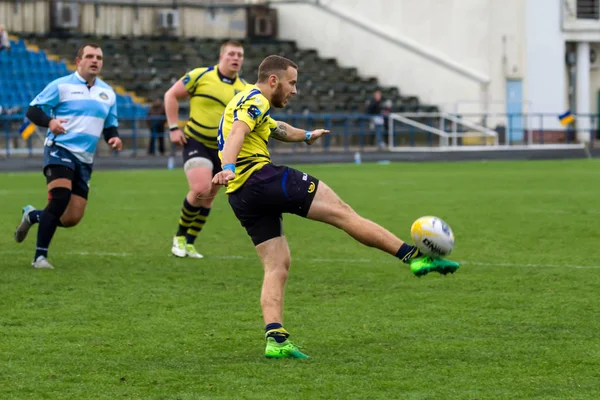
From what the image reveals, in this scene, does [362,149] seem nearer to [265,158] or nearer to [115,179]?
[115,179]

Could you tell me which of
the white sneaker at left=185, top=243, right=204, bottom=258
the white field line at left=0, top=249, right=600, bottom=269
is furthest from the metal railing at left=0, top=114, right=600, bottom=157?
the white sneaker at left=185, top=243, right=204, bottom=258

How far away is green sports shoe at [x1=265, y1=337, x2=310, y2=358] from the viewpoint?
696cm

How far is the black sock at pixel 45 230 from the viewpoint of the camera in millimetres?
11125

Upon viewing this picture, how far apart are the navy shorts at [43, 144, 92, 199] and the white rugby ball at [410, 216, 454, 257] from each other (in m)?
4.83

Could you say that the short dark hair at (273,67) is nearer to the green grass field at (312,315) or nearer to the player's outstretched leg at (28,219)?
the green grass field at (312,315)

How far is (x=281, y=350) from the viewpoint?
6961 millimetres

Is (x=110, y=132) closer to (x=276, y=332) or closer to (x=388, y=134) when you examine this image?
(x=276, y=332)

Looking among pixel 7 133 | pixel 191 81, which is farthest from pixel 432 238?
pixel 7 133

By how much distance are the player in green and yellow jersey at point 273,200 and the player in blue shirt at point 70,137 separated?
155 inches

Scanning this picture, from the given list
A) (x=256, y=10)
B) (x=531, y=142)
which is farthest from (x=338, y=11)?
(x=531, y=142)

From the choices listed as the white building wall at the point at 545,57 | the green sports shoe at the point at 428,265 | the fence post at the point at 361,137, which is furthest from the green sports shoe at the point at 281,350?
the white building wall at the point at 545,57

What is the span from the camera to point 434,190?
69.5 ft

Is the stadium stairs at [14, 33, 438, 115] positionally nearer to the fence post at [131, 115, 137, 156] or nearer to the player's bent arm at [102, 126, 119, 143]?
the fence post at [131, 115, 137, 156]

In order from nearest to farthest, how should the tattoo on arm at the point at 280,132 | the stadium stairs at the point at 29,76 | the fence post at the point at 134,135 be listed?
the tattoo on arm at the point at 280,132 < the fence post at the point at 134,135 < the stadium stairs at the point at 29,76
